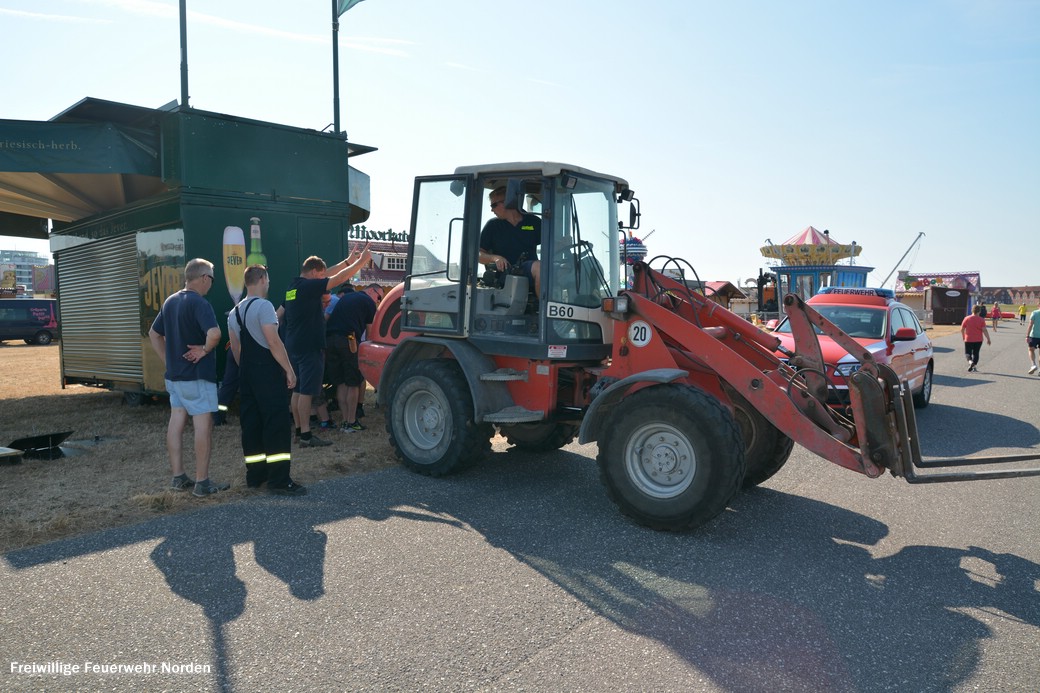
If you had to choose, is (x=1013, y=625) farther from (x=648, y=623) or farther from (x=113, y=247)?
(x=113, y=247)

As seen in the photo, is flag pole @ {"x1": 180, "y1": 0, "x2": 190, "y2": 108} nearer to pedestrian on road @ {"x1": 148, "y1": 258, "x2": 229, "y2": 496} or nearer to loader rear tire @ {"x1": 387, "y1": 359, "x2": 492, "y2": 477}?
pedestrian on road @ {"x1": 148, "y1": 258, "x2": 229, "y2": 496}

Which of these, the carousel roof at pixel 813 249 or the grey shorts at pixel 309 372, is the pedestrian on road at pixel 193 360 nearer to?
the grey shorts at pixel 309 372

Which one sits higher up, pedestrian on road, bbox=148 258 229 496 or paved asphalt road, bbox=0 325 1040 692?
pedestrian on road, bbox=148 258 229 496

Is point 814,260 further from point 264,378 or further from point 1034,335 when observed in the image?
point 264,378

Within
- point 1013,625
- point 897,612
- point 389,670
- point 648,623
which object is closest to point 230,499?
point 389,670

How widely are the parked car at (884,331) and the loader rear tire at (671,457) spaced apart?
5.09m

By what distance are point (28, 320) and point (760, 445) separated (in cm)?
3052

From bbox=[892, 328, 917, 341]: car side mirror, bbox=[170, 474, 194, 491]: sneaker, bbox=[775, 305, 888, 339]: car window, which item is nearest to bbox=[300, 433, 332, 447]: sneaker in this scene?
bbox=[170, 474, 194, 491]: sneaker

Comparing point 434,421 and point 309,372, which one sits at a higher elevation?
point 309,372

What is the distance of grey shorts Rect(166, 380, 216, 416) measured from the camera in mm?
5633

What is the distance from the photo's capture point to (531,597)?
392 centimetres

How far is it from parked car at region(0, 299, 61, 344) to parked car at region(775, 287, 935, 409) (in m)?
27.3

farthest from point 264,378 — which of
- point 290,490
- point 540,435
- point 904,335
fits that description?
point 904,335

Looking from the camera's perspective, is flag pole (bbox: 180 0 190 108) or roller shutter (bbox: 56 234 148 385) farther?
roller shutter (bbox: 56 234 148 385)
